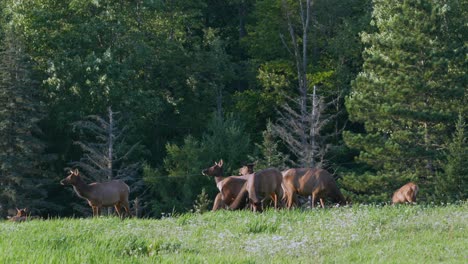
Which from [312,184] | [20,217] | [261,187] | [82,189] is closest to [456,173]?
[312,184]

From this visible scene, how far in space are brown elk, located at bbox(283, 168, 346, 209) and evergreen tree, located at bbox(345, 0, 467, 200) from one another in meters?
21.9

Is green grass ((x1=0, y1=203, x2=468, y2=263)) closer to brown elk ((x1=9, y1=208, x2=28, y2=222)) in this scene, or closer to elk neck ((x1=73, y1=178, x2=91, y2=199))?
brown elk ((x1=9, y1=208, x2=28, y2=222))

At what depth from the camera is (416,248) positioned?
1317 cm

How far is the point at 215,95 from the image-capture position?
5831cm

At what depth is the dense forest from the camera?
144 feet

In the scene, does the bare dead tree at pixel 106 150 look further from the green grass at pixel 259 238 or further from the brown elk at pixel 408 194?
the green grass at pixel 259 238

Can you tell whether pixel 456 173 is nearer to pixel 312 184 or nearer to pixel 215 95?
pixel 312 184

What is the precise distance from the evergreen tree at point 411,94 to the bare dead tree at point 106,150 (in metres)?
11.8

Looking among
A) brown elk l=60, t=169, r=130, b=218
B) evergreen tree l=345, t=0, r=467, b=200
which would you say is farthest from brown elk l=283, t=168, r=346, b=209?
evergreen tree l=345, t=0, r=467, b=200

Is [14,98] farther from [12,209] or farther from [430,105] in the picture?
[430,105]

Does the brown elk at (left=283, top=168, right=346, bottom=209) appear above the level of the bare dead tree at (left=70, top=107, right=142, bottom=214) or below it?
above

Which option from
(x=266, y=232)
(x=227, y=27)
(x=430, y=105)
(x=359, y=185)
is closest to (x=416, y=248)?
(x=266, y=232)

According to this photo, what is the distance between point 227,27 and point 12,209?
26.5 metres

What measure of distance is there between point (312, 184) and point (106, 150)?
2635 centimetres
